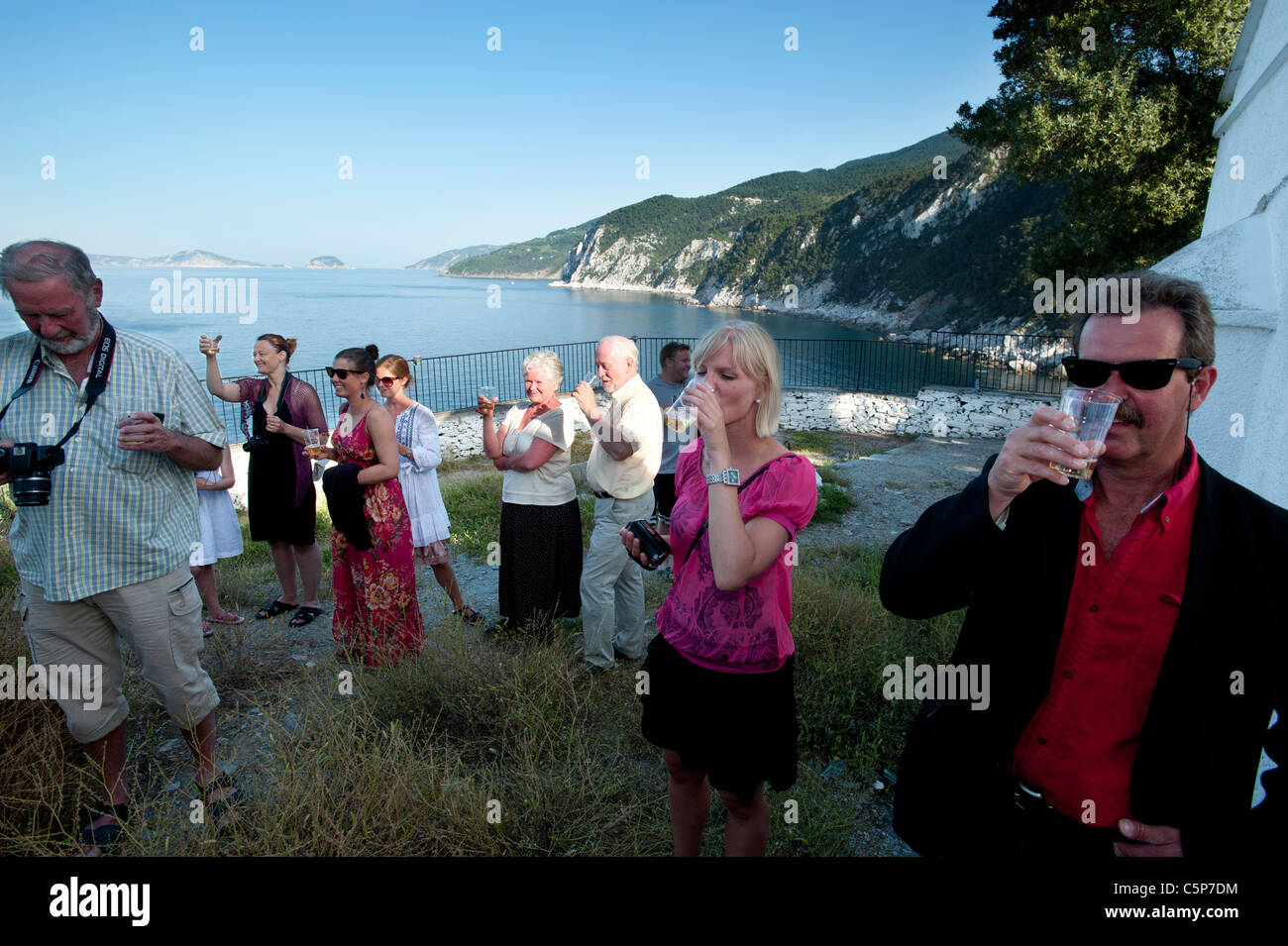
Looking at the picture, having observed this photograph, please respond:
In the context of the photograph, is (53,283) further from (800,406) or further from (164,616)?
(800,406)

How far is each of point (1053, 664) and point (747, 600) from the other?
0.88m

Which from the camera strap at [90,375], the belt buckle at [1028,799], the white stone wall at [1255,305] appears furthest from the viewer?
the white stone wall at [1255,305]

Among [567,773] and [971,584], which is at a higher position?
[971,584]

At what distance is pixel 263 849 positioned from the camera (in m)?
2.39

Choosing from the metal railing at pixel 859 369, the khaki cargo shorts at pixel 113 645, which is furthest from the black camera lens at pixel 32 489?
the metal railing at pixel 859 369

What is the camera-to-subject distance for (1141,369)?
147 cm

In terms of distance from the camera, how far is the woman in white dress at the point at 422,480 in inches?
196

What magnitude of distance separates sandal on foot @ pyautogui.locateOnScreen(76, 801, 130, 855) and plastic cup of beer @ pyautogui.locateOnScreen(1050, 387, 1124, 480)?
10.8ft

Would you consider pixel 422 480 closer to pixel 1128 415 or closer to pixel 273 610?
pixel 273 610

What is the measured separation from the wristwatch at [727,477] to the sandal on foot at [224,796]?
219cm

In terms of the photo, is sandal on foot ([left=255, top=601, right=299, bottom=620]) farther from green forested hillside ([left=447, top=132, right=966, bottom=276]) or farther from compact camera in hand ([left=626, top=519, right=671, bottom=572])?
green forested hillside ([left=447, top=132, right=966, bottom=276])

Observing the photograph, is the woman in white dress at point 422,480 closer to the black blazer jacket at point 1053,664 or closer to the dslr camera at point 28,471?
the dslr camera at point 28,471

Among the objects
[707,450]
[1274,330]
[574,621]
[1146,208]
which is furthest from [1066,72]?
[707,450]
